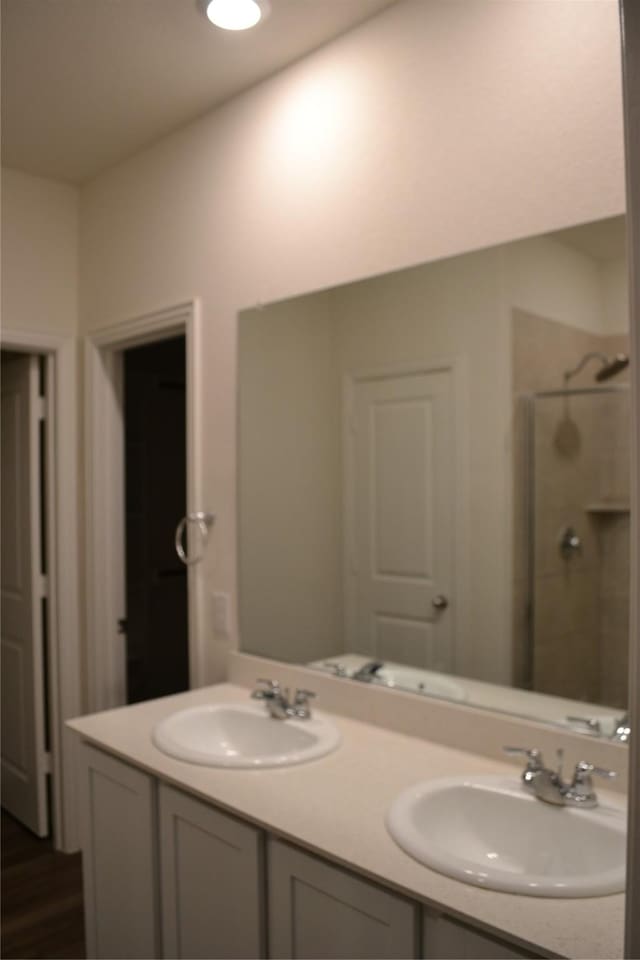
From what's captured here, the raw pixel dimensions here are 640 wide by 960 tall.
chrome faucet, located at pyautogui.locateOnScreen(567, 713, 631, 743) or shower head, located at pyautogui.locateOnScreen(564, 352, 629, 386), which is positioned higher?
shower head, located at pyautogui.locateOnScreen(564, 352, 629, 386)

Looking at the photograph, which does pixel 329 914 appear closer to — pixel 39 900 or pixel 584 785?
pixel 584 785

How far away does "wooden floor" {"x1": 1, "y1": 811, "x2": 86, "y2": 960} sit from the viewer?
2.36 meters

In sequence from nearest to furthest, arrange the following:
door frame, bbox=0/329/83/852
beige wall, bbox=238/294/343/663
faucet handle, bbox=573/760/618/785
Answer: faucet handle, bbox=573/760/618/785, beige wall, bbox=238/294/343/663, door frame, bbox=0/329/83/852

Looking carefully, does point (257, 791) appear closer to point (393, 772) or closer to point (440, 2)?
point (393, 772)

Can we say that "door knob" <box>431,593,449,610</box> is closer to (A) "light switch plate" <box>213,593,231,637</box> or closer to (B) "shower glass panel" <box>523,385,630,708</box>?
(B) "shower glass panel" <box>523,385,630,708</box>

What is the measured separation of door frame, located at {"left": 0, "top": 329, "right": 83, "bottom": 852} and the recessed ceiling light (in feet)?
4.85

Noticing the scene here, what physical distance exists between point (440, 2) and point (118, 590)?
227 cm

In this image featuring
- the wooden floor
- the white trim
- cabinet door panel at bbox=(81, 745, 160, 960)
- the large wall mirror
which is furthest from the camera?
the wooden floor

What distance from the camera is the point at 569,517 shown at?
1.64 m

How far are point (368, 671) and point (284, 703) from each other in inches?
9.4

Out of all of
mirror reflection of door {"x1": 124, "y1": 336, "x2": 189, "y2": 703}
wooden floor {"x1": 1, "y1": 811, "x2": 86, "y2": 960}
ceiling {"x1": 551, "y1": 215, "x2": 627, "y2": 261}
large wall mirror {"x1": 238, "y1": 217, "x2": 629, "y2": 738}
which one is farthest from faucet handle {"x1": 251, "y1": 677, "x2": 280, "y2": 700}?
mirror reflection of door {"x1": 124, "y1": 336, "x2": 189, "y2": 703}

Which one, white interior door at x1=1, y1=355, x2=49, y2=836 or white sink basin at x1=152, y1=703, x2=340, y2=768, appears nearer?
white sink basin at x1=152, y1=703, x2=340, y2=768

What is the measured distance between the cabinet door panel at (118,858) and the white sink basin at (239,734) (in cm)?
14

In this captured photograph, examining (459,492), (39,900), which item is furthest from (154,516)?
(459,492)
